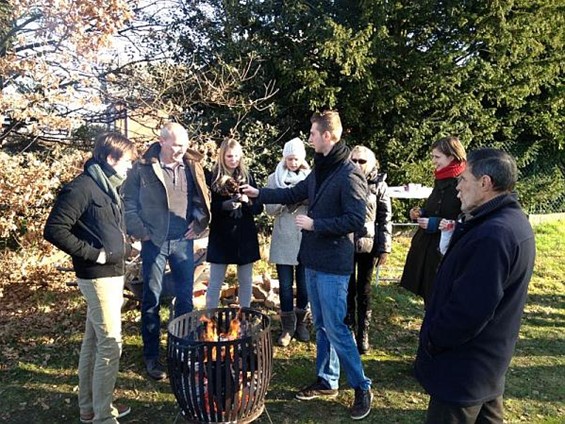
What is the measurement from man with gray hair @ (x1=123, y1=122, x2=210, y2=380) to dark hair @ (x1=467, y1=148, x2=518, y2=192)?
2340 mm

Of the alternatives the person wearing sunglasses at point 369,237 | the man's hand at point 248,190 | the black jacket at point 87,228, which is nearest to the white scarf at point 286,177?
the man's hand at point 248,190

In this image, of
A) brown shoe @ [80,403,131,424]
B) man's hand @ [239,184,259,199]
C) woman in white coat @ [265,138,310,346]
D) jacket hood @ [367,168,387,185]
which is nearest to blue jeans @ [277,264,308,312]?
woman in white coat @ [265,138,310,346]

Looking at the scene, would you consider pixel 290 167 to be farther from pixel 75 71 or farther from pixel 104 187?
pixel 75 71

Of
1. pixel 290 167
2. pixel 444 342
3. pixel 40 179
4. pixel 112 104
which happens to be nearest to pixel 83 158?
pixel 40 179

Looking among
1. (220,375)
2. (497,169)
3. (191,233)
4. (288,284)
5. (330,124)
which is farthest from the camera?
(288,284)

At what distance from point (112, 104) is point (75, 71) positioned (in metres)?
1.19

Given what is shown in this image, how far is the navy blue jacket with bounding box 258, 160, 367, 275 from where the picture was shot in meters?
3.08

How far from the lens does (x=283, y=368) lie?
160 inches

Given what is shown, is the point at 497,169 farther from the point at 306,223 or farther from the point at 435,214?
the point at 435,214

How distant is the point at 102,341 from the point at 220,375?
0.87 metres

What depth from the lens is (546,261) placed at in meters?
7.69

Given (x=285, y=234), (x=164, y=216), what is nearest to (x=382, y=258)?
(x=285, y=234)

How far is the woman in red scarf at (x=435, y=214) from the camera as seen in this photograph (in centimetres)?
354

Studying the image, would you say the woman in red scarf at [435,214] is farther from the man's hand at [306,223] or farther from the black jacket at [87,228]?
the black jacket at [87,228]
